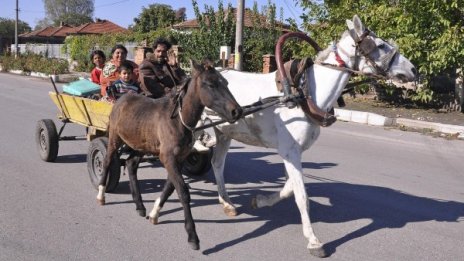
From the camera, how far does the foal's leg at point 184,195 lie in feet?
14.5

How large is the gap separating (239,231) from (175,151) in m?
1.06

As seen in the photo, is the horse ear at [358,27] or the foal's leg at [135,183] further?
the foal's leg at [135,183]

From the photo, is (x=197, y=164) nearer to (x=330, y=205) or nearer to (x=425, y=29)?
(x=330, y=205)

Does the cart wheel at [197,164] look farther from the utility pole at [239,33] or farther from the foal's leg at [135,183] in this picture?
the utility pole at [239,33]

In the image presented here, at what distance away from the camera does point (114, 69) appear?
7223mm

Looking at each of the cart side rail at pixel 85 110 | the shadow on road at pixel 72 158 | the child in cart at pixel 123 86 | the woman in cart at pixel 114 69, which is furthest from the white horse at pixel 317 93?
the shadow on road at pixel 72 158

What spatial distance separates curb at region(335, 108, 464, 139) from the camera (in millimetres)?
12414

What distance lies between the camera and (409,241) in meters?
4.80

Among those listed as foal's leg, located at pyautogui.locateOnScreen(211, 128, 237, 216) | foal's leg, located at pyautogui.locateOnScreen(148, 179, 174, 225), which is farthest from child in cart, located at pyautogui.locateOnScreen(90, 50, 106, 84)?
foal's leg, located at pyautogui.locateOnScreen(148, 179, 174, 225)

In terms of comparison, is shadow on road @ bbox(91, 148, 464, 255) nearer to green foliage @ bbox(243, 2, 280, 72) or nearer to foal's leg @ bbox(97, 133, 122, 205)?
foal's leg @ bbox(97, 133, 122, 205)

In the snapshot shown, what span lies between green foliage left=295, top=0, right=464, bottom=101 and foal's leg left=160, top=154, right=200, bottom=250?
37.8ft

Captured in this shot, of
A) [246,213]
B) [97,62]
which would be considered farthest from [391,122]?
[246,213]

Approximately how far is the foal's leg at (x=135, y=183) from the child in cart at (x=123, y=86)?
3.79 feet

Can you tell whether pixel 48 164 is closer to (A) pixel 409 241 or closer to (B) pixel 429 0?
(A) pixel 409 241
